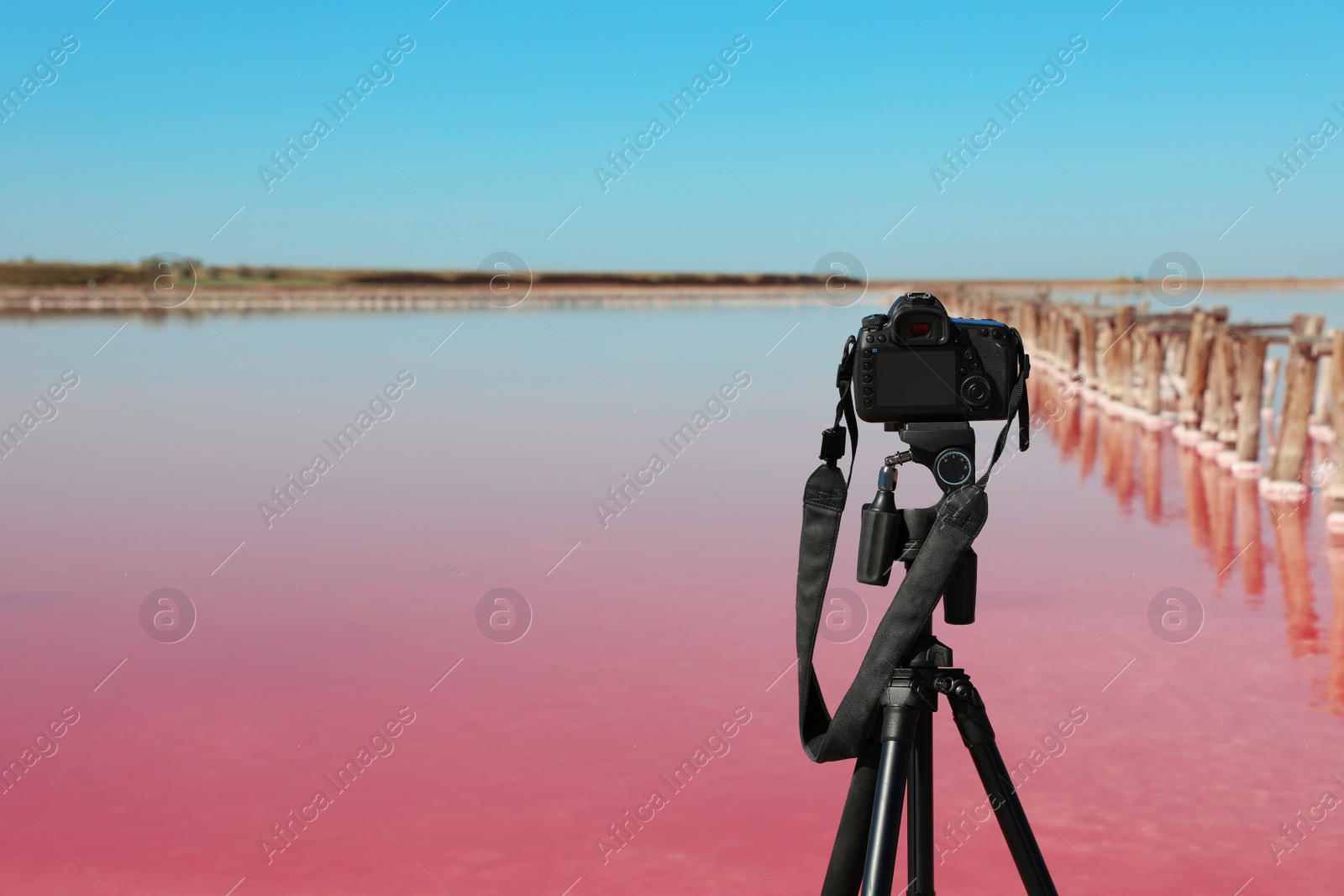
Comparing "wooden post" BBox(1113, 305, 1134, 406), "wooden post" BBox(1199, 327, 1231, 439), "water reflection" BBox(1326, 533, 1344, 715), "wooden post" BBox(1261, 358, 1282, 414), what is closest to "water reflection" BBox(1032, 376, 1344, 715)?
"water reflection" BBox(1326, 533, 1344, 715)

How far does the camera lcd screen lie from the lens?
270 centimetres

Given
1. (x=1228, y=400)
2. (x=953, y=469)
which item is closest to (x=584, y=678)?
(x=953, y=469)

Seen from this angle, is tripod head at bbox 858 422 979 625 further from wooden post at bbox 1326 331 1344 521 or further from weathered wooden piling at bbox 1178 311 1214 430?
weathered wooden piling at bbox 1178 311 1214 430

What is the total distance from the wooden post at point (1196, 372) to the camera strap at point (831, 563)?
40.1ft

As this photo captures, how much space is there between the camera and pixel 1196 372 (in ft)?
46.6

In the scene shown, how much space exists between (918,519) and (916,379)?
0.29 m

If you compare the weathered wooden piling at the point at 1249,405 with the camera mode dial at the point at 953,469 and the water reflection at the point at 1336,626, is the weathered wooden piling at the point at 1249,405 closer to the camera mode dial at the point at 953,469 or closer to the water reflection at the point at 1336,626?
the water reflection at the point at 1336,626

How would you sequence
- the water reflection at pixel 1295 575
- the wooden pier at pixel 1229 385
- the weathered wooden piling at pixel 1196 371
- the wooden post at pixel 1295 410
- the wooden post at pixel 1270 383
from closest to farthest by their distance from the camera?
the water reflection at pixel 1295 575, the wooden post at pixel 1295 410, the wooden pier at pixel 1229 385, the weathered wooden piling at pixel 1196 371, the wooden post at pixel 1270 383

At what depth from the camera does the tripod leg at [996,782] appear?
2703mm

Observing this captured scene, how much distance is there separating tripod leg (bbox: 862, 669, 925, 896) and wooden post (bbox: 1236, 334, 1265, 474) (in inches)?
404

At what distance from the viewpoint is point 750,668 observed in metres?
6.24

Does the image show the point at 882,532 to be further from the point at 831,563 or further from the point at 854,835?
the point at 854,835

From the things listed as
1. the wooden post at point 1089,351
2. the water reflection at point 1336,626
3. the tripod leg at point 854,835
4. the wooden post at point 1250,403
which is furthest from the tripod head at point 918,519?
the wooden post at point 1089,351

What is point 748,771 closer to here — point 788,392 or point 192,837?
point 192,837
